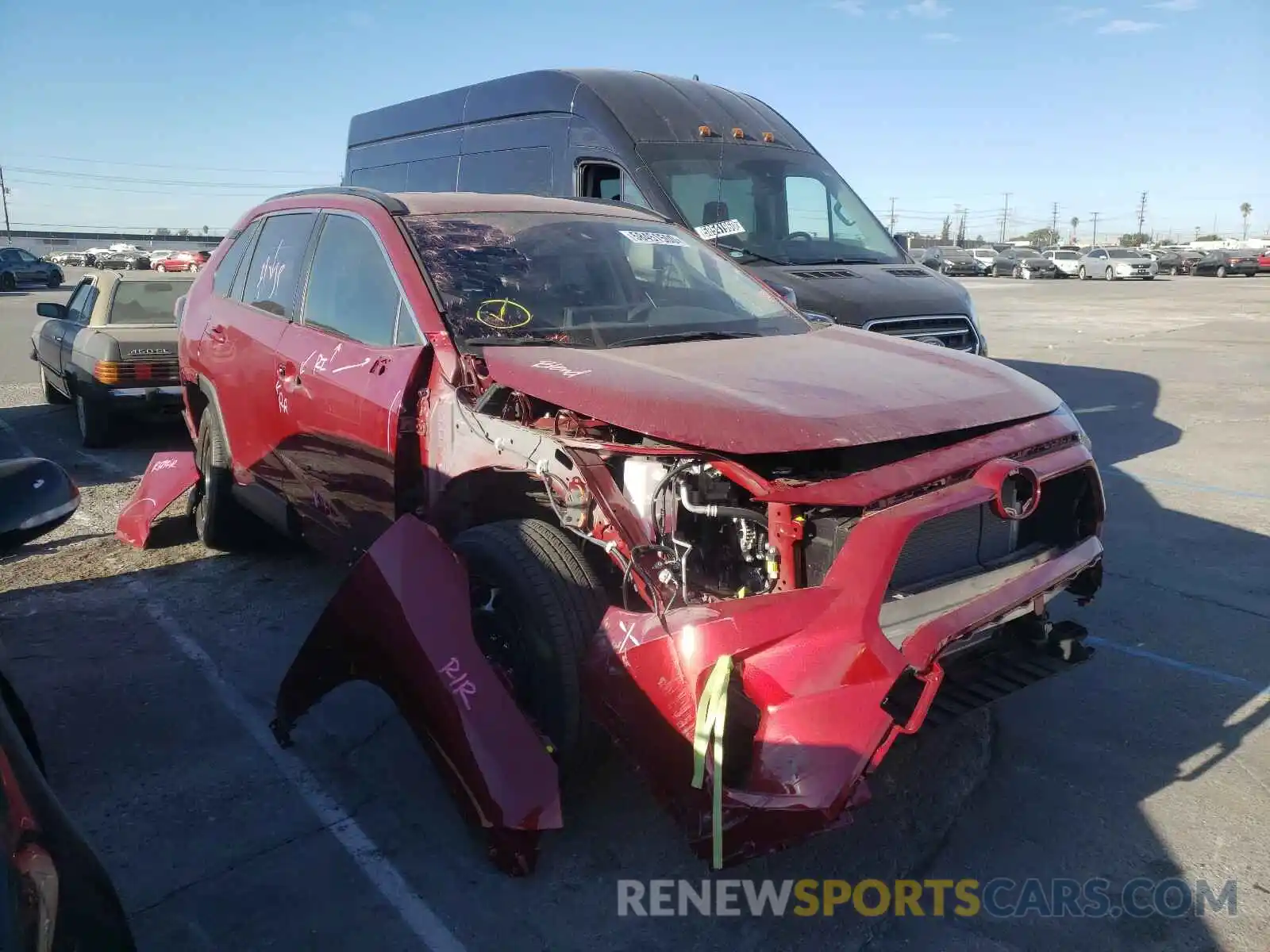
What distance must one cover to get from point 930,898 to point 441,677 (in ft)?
5.04

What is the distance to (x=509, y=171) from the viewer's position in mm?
8969

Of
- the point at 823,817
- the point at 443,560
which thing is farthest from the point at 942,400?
the point at 443,560

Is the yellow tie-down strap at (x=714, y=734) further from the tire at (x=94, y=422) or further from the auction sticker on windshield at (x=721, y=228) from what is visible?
the tire at (x=94, y=422)

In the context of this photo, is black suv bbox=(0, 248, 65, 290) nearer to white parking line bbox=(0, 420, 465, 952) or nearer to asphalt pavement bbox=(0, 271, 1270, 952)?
asphalt pavement bbox=(0, 271, 1270, 952)

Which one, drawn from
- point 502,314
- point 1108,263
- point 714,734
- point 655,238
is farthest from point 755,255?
point 1108,263

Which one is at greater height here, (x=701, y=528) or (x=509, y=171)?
(x=509, y=171)

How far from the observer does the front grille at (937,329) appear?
24.2 ft

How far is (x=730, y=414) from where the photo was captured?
9.17 feet

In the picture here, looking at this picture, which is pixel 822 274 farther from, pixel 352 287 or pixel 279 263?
pixel 352 287

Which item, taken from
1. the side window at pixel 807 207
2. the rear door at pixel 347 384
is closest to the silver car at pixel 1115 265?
the side window at pixel 807 207

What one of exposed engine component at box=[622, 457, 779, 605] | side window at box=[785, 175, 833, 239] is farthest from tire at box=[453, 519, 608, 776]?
side window at box=[785, 175, 833, 239]

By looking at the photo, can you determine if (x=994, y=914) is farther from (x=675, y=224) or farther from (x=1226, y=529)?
(x=1226, y=529)

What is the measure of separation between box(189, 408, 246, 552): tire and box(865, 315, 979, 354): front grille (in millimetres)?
4309

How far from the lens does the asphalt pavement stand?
276 centimetres
